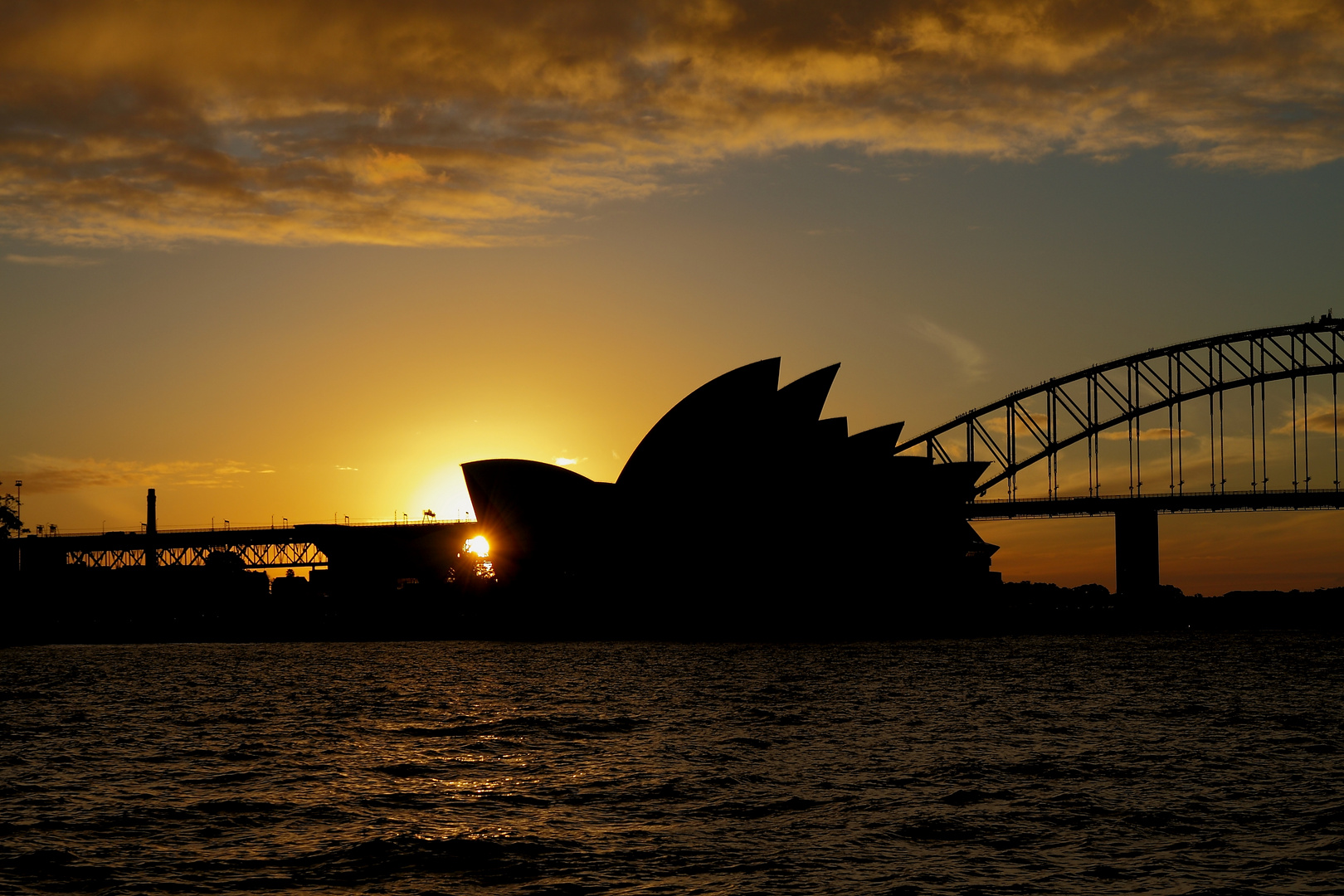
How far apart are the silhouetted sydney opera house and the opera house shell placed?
92 millimetres

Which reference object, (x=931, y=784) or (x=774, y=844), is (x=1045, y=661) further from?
(x=774, y=844)

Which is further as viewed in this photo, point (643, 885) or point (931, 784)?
point (931, 784)

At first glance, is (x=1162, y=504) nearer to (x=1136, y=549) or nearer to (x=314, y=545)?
(x=1136, y=549)

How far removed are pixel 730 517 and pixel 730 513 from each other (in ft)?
1.15

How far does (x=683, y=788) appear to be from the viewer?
25.2 meters

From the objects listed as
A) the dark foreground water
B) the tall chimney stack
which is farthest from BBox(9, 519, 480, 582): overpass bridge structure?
the dark foreground water

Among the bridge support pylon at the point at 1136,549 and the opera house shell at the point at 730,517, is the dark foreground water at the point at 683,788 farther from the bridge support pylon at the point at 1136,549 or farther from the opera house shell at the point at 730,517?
the bridge support pylon at the point at 1136,549

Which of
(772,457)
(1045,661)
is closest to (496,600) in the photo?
(772,457)

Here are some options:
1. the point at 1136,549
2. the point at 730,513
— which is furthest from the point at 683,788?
the point at 1136,549

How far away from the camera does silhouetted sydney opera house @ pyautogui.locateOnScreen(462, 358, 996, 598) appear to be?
101438 mm

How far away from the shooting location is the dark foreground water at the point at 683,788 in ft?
60.0

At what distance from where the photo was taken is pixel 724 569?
348 ft

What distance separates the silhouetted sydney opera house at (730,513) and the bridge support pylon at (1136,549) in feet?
109

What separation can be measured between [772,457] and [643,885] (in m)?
83.9
